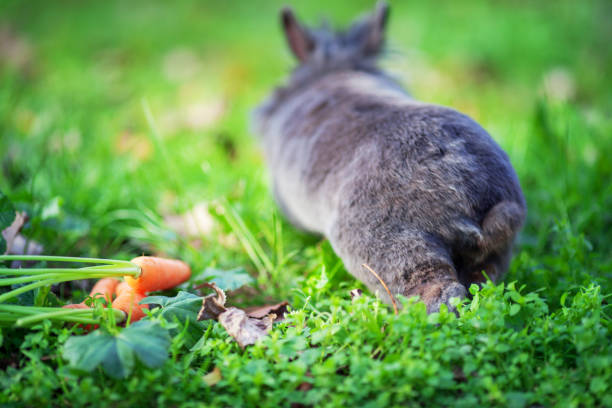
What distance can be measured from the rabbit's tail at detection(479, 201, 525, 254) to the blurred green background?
1.25ft

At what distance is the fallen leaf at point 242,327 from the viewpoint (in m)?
1.61

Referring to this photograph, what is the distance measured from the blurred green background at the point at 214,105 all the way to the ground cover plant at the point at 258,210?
0.02 meters

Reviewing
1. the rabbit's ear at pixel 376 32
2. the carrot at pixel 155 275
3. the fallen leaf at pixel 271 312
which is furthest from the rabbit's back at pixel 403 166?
the rabbit's ear at pixel 376 32

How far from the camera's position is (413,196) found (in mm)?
1819

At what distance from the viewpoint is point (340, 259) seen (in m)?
2.14

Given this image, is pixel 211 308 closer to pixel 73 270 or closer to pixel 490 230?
pixel 73 270

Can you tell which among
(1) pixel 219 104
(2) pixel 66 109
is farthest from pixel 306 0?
(2) pixel 66 109

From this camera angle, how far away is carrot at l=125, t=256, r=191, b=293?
6.21 ft

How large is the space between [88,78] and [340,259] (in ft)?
12.3

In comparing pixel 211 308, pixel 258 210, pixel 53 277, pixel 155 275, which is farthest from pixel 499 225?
pixel 53 277

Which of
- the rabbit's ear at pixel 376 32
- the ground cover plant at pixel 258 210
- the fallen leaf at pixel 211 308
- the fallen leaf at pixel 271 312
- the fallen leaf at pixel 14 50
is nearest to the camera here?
the ground cover plant at pixel 258 210

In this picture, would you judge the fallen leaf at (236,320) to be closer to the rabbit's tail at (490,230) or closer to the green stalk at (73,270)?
the green stalk at (73,270)

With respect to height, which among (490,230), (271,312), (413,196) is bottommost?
(271,312)

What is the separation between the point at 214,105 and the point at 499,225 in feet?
10.3
